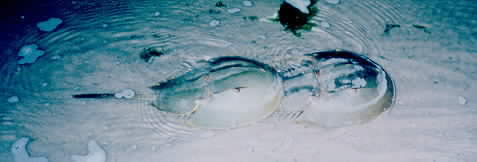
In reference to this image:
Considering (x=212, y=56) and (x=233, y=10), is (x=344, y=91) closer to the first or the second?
(x=212, y=56)

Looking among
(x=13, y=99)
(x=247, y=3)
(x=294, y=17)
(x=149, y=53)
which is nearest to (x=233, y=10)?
(x=247, y=3)

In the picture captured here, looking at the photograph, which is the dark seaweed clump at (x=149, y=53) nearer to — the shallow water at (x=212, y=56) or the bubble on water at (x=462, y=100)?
the shallow water at (x=212, y=56)

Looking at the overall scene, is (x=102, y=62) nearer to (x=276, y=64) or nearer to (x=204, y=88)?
(x=204, y=88)

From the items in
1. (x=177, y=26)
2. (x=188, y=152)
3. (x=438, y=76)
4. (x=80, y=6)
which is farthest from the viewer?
(x=80, y=6)

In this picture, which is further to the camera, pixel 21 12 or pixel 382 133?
pixel 21 12

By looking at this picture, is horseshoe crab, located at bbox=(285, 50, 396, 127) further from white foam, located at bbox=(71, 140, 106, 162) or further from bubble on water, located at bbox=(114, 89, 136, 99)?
white foam, located at bbox=(71, 140, 106, 162)

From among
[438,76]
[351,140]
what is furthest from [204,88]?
[438,76]
